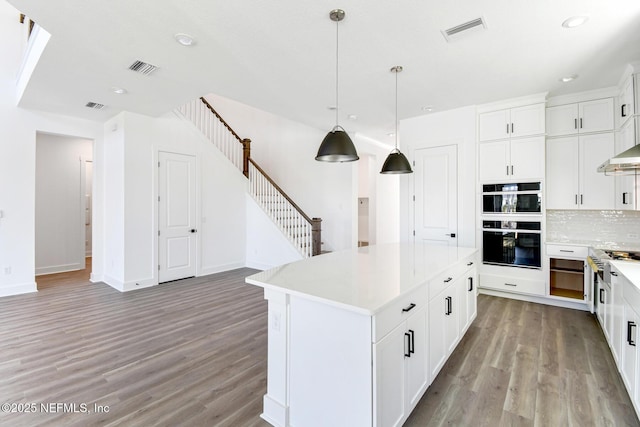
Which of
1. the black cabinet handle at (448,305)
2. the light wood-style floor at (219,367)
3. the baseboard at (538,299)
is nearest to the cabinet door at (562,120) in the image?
the baseboard at (538,299)

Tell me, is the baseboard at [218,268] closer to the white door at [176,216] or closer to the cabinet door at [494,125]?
the white door at [176,216]

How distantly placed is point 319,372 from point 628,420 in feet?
6.74

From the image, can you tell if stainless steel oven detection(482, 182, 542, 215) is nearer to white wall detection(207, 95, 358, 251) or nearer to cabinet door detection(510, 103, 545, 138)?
cabinet door detection(510, 103, 545, 138)

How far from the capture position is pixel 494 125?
4.45 m

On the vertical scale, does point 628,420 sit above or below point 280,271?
below

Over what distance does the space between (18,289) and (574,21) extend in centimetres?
766

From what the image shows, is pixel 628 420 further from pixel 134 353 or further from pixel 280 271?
pixel 134 353

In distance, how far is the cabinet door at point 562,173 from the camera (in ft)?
13.4

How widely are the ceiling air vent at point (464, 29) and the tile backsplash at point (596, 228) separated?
10.3 ft

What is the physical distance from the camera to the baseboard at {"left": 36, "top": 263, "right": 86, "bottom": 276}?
6.00 m

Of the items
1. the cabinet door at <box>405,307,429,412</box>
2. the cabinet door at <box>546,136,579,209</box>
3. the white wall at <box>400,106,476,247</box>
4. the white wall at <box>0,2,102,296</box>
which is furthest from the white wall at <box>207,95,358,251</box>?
the cabinet door at <box>405,307,429,412</box>

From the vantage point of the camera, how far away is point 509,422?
1.89 m

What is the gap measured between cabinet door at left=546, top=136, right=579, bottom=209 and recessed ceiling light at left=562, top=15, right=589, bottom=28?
212cm

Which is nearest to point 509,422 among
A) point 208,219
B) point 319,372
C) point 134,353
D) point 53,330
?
point 319,372
